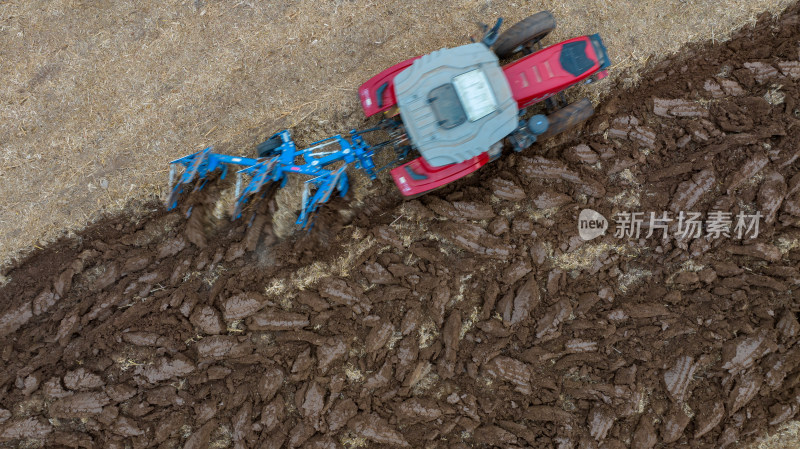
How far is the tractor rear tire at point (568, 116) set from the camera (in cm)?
444

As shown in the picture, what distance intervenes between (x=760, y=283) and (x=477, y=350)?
9.58 ft

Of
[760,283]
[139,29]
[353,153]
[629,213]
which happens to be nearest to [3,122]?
[139,29]

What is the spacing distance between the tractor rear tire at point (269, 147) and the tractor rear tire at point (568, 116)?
283cm

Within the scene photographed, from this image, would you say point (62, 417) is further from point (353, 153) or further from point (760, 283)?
point (760, 283)

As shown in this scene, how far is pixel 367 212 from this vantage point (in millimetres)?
5016

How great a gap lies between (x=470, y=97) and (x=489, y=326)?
2235 mm

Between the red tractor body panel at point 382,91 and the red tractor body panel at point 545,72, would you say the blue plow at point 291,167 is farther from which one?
the red tractor body panel at point 545,72

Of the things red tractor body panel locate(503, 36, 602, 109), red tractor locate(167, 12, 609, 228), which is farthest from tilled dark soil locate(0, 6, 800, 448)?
red tractor body panel locate(503, 36, 602, 109)

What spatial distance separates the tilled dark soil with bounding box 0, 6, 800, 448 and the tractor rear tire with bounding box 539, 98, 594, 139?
408mm

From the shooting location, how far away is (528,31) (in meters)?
4.42

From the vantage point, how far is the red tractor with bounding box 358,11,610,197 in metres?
3.83

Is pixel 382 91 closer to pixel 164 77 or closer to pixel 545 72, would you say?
pixel 545 72

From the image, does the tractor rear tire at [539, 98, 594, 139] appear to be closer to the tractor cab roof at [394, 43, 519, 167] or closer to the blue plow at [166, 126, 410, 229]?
the tractor cab roof at [394, 43, 519, 167]

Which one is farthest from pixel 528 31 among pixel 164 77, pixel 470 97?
pixel 164 77
